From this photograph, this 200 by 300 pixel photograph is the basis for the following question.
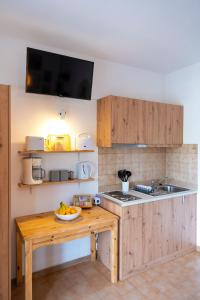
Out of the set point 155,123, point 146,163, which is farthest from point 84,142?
point 146,163

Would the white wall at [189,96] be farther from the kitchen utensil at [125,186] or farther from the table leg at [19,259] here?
the table leg at [19,259]

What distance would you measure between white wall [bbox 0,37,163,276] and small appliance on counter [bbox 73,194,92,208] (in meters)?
0.13

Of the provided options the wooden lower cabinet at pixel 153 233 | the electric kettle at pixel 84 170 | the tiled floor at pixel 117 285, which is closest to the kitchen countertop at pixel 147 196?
the wooden lower cabinet at pixel 153 233

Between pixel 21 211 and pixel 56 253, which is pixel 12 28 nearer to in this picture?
pixel 21 211

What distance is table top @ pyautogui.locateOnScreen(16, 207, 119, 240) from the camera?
1.91 metres

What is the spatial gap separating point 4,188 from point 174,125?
2.39 metres

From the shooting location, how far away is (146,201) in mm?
2480

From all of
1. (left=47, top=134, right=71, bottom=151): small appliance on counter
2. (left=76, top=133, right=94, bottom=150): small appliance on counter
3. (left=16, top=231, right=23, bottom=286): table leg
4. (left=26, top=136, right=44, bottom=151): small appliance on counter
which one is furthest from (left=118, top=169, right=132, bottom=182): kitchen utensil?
(left=16, top=231, right=23, bottom=286): table leg

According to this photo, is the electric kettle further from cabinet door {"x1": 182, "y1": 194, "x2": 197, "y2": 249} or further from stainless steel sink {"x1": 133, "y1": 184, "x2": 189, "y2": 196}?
cabinet door {"x1": 182, "y1": 194, "x2": 197, "y2": 249}

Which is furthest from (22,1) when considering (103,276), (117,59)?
(103,276)

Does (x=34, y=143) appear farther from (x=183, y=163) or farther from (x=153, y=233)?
(x=183, y=163)

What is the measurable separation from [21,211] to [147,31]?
2.25m

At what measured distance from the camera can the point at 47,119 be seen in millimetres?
2434

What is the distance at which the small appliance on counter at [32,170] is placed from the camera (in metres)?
2.19
